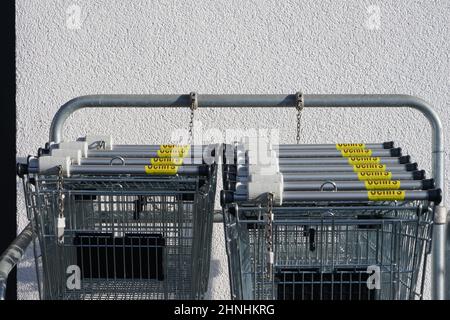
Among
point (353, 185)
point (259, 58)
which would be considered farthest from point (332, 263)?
point (259, 58)

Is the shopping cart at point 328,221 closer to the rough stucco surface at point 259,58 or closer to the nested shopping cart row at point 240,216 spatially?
the nested shopping cart row at point 240,216

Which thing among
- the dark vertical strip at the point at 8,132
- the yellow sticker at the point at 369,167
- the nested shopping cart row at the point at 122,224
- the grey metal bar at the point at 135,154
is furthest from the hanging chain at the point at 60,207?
the dark vertical strip at the point at 8,132

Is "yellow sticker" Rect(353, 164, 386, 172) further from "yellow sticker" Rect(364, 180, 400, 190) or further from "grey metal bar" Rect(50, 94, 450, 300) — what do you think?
"grey metal bar" Rect(50, 94, 450, 300)

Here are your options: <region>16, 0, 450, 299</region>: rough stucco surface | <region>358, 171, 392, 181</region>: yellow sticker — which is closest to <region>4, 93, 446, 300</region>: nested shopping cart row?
<region>358, 171, 392, 181</region>: yellow sticker

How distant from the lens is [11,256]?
228 cm

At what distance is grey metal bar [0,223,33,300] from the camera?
2111 mm

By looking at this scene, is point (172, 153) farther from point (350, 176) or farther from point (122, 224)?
point (350, 176)

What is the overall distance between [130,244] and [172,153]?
40 centimetres

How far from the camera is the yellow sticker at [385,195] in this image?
2084 mm

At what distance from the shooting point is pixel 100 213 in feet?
8.46

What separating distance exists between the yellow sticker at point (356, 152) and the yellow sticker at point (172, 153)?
63 centimetres
